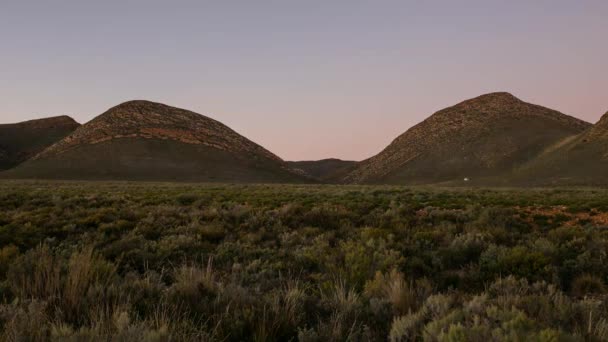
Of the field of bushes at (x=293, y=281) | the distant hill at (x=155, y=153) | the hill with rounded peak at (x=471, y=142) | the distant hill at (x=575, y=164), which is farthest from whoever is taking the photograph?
the hill with rounded peak at (x=471, y=142)

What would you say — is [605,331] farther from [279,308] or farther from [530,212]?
[530,212]

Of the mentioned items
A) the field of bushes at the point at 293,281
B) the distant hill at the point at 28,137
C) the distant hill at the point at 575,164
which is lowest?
the field of bushes at the point at 293,281

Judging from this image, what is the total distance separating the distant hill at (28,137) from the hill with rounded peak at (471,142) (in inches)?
4385

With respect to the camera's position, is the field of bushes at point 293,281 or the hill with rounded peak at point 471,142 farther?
the hill with rounded peak at point 471,142

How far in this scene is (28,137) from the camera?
151 m

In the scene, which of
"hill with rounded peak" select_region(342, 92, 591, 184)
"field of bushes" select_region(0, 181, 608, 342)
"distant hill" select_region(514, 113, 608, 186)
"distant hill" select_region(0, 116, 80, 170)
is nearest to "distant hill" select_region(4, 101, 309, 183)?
"distant hill" select_region(0, 116, 80, 170)

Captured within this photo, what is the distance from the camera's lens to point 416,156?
5133 inches

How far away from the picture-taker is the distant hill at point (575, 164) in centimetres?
6981

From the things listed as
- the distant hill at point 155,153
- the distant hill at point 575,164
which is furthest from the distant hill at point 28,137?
the distant hill at point 575,164

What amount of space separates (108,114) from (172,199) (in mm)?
123940

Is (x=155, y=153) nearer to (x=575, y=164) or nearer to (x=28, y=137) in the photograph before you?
(x=28, y=137)

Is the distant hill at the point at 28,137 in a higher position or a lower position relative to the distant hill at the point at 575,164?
higher

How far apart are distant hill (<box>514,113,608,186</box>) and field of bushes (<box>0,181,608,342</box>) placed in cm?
6762

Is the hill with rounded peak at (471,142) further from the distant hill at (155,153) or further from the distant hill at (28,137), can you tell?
the distant hill at (28,137)
